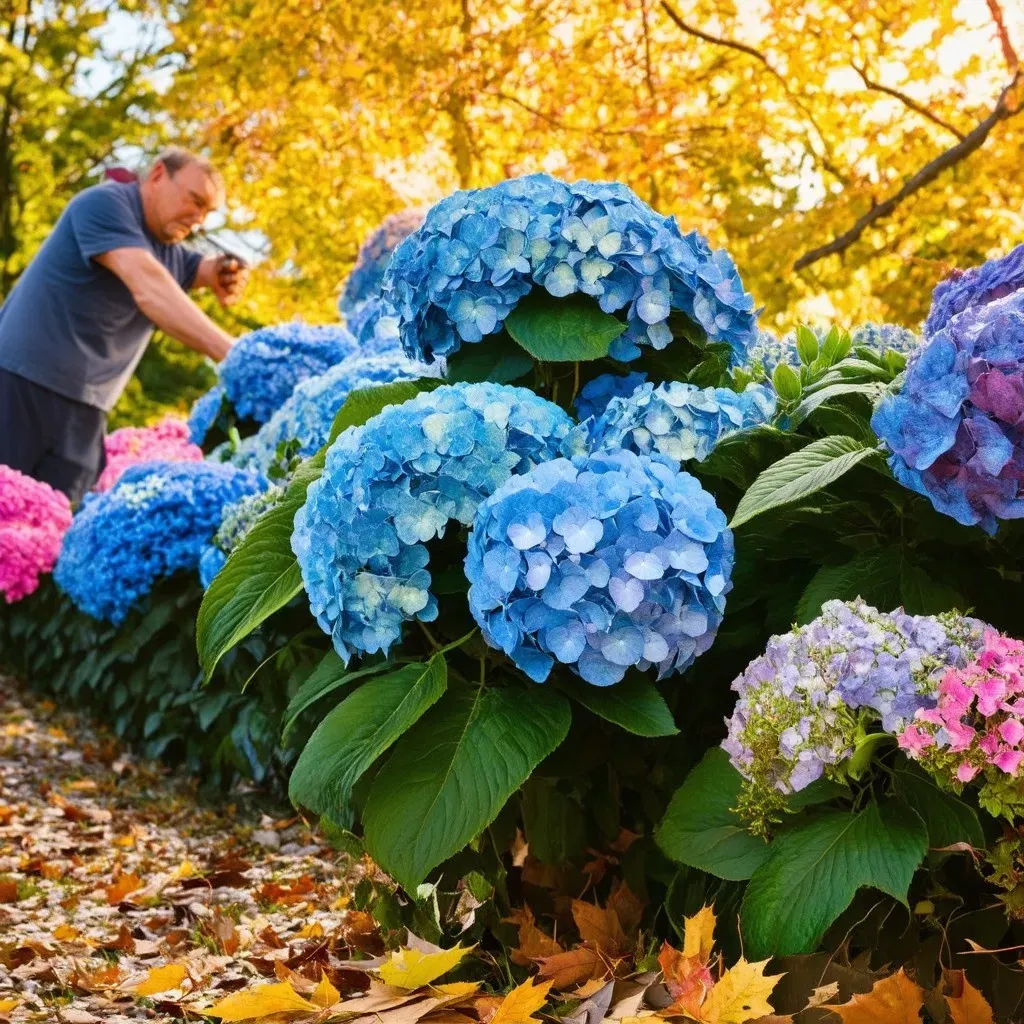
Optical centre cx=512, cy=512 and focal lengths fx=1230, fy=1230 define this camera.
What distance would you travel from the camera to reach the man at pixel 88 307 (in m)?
5.83

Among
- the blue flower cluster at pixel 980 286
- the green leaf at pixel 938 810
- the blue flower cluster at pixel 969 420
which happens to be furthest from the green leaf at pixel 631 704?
the blue flower cluster at pixel 980 286

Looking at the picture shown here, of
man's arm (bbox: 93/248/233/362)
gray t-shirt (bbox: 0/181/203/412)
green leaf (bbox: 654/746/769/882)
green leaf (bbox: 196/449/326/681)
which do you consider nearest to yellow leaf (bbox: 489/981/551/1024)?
A: green leaf (bbox: 654/746/769/882)

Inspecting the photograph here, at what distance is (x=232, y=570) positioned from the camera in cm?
209

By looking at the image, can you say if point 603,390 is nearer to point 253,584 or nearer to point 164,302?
point 253,584

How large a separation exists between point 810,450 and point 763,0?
602 cm

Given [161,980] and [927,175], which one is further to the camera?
[927,175]

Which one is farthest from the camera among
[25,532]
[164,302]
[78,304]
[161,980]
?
[78,304]

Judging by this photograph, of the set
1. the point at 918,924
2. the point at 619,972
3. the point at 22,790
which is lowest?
the point at 22,790

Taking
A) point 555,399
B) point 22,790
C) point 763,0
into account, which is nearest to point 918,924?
point 555,399

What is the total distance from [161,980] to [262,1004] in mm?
492

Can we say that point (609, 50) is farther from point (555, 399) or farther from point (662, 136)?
point (555, 399)

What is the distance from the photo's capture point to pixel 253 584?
207 centimetres

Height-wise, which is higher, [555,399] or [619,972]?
[555,399]

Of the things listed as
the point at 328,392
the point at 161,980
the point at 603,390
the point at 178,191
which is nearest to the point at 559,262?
the point at 603,390
